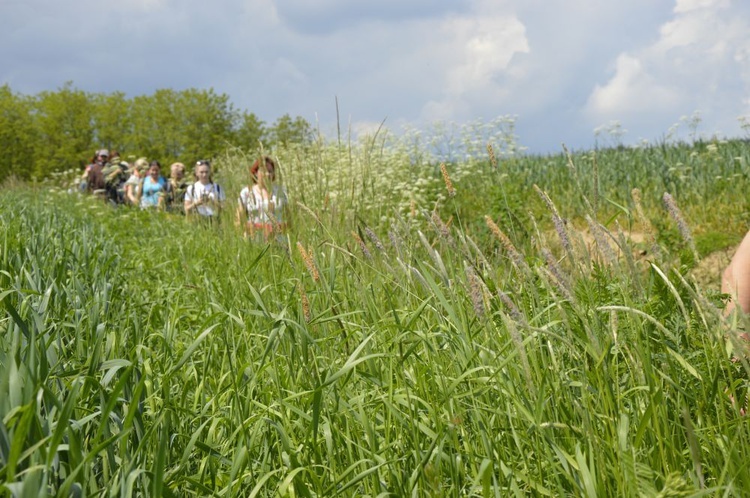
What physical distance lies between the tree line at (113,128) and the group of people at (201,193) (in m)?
14.1

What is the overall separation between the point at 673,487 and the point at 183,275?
4843mm

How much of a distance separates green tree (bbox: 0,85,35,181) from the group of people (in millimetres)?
19088

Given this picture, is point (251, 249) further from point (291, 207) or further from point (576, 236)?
point (576, 236)

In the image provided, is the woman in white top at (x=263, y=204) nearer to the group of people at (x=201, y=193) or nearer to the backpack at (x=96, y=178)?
the group of people at (x=201, y=193)

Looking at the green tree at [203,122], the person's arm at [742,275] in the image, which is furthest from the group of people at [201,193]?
the green tree at [203,122]

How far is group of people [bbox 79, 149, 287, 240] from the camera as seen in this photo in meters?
5.52

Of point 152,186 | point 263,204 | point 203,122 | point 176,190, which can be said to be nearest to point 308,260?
point 263,204

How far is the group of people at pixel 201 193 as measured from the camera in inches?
217

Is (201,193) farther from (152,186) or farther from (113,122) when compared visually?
(113,122)

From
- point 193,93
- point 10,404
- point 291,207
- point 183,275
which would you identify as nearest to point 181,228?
A: point 183,275

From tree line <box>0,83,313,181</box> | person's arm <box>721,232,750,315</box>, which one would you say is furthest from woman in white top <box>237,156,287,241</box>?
tree line <box>0,83,313,181</box>

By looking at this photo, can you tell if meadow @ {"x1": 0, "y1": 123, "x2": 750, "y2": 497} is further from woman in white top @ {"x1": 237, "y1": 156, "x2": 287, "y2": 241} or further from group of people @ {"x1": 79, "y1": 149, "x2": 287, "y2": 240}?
woman in white top @ {"x1": 237, "y1": 156, "x2": 287, "y2": 241}

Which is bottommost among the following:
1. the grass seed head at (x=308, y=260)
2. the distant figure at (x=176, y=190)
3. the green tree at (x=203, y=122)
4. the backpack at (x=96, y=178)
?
the grass seed head at (x=308, y=260)

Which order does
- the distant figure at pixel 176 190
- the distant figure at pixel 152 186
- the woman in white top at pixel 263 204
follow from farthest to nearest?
the distant figure at pixel 152 186 < the distant figure at pixel 176 190 < the woman in white top at pixel 263 204
